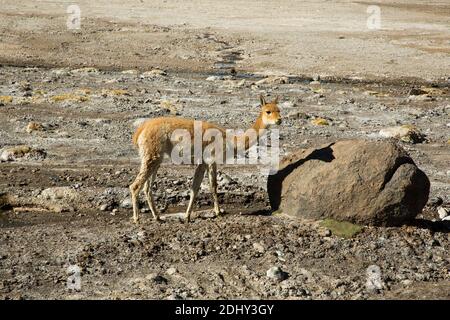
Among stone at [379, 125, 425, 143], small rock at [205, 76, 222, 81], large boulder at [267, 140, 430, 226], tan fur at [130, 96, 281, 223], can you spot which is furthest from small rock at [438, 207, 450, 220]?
small rock at [205, 76, 222, 81]

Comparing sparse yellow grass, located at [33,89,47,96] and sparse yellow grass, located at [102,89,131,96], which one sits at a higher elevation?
sparse yellow grass, located at [33,89,47,96]

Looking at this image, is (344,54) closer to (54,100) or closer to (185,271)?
(54,100)

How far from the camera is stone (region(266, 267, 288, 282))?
33.9ft

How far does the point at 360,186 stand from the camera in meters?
11.4

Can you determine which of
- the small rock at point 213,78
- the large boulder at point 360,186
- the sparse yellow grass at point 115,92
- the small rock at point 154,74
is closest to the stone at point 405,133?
the large boulder at point 360,186

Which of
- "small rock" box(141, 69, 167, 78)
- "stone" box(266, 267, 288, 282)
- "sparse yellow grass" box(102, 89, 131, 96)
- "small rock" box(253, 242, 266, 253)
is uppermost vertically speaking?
"sparse yellow grass" box(102, 89, 131, 96)

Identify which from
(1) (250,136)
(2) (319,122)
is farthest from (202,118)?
(1) (250,136)

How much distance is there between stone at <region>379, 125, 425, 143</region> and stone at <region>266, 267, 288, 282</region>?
9794 millimetres

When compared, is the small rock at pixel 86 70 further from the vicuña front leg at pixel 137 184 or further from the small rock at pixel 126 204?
the vicuña front leg at pixel 137 184

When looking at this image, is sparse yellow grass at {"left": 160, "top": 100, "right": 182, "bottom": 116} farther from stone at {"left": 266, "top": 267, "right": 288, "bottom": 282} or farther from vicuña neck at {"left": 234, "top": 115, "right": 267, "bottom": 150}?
stone at {"left": 266, "top": 267, "right": 288, "bottom": 282}

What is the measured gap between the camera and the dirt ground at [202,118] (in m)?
10.5

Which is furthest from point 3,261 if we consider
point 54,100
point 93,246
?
point 54,100

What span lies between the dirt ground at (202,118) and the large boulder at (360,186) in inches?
11.4

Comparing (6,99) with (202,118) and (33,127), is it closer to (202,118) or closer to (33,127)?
(33,127)
